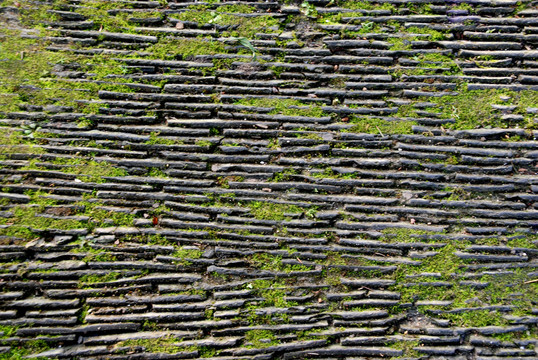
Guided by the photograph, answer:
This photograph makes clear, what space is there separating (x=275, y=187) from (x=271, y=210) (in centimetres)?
26

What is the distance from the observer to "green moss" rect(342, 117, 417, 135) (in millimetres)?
4336

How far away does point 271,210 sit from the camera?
165 inches

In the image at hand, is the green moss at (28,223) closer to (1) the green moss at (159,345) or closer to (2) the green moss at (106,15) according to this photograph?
(1) the green moss at (159,345)

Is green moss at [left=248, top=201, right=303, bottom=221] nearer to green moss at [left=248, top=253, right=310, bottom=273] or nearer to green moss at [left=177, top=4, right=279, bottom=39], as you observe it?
green moss at [left=248, top=253, right=310, bottom=273]

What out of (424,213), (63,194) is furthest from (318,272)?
(63,194)

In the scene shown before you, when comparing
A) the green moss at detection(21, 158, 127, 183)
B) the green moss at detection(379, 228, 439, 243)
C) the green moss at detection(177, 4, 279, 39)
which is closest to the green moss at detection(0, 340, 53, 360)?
the green moss at detection(21, 158, 127, 183)

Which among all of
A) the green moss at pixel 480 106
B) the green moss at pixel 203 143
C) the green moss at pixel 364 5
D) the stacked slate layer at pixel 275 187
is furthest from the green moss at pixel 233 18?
the green moss at pixel 480 106

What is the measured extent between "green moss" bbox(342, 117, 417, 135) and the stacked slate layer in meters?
0.03

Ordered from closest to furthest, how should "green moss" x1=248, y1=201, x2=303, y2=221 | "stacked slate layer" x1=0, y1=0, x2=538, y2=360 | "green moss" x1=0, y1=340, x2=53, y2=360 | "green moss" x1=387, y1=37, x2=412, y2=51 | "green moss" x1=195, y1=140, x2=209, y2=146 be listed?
1. "green moss" x1=0, y1=340, x2=53, y2=360
2. "stacked slate layer" x1=0, y1=0, x2=538, y2=360
3. "green moss" x1=248, y1=201, x2=303, y2=221
4. "green moss" x1=195, y1=140, x2=209, y2=146
5. "green moss" x1=387, y1=37, x2=412, y2=51

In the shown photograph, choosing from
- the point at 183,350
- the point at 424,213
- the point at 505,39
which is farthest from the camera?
the point at 505,39

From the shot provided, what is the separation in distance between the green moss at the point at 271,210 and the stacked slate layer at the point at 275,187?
0.02 meters

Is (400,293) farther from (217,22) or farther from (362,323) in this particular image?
(217,22)

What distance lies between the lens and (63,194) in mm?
4195

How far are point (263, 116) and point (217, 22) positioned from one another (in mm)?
1285
